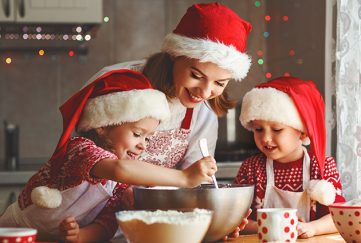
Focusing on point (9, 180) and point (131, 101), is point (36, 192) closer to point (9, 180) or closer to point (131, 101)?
point (131, 101)

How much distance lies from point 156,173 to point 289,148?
0.73 meters

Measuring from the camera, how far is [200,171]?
1.47m

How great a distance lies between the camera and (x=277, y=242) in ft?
4.80

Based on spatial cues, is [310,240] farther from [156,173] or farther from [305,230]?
[156,173]

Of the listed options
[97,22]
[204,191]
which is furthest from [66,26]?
[204,191]

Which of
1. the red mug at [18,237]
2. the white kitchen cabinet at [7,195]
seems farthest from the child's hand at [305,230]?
the white kitchen cabinet at [7,195]

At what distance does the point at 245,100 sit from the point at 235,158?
4.16 feet

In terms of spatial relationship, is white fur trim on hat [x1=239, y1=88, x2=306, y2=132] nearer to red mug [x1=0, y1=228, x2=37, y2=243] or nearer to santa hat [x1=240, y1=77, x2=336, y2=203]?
santa hat [x1=240, y1=77, x2=336, y2=203]

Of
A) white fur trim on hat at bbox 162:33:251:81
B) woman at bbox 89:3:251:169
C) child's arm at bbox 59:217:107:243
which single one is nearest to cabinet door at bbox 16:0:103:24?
woman at bbox 89:3:251:169

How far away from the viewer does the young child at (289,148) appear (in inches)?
81.4

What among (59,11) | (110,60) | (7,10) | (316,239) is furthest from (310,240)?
(110,60)

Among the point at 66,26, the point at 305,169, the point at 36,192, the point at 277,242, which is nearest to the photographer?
the point at 277,242

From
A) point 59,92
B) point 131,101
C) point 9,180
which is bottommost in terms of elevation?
point 9,180

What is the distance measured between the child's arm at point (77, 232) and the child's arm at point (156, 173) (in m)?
0.18
